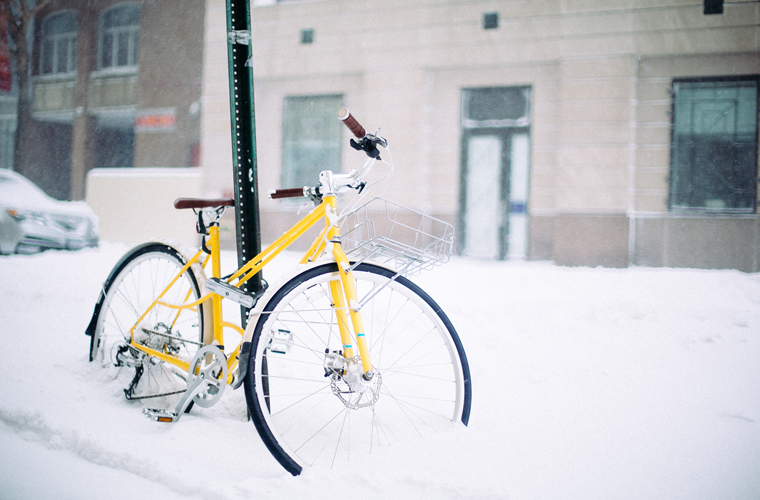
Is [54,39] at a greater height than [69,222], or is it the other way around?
[54,39]

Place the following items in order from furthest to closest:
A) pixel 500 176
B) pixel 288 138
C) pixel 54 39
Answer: pixel 288 138, pixel 500 176, pixel 54 39

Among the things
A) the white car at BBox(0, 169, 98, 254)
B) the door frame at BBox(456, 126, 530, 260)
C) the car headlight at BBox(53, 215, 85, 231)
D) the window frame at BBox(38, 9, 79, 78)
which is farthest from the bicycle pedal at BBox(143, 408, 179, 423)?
the window frame at BBox(38, 9, 79, 78)

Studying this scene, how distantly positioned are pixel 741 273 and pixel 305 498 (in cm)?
388

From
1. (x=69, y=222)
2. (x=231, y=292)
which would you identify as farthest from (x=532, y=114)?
(x=69, y=222)

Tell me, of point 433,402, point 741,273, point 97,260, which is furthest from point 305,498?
point 97,260

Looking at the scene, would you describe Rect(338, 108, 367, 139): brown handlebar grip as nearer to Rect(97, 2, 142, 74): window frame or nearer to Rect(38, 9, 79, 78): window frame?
Rect(38, 9, 79, 78): window frame

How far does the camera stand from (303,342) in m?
2.14

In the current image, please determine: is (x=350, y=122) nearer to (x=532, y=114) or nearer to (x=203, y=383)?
(x=203, y=383)

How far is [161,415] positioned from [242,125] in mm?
1324

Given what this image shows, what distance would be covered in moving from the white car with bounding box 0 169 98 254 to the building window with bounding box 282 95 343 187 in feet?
9.28

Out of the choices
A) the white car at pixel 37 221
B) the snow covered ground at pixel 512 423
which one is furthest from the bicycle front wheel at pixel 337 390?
the white car at pixel 37 221

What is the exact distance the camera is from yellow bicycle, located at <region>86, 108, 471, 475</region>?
1.65 metres

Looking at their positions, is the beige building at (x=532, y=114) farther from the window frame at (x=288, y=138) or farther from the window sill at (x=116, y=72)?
the window sill at (x=116, y=72)

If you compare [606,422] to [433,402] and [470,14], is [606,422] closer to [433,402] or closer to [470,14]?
[433,402]
